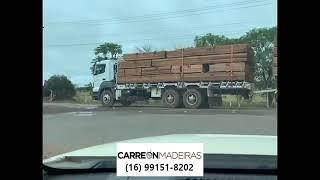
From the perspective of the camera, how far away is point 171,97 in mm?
8328

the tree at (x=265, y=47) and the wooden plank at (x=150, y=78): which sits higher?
the wooden plank at (x=150, y=78)

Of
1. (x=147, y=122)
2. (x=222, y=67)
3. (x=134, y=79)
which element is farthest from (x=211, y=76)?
(x=147, y=122)

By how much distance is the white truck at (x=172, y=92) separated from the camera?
6.66 metres

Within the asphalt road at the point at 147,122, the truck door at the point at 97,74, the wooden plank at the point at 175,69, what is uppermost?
the wooden plank at the point at 175,69

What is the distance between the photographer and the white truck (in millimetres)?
6662

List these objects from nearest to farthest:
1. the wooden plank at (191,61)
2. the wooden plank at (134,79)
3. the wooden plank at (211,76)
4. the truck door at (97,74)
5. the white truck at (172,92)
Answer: the truck door at (97,74) < the white truck at (172,92) < the wooden plank at (191,61) < the wooden plank at (211,76) < the wooden plank at (134,79)

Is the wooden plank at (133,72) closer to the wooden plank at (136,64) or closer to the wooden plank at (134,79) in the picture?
the wooden plank at (134,79)

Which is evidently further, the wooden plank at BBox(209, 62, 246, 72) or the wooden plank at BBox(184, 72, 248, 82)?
the wooden plank at BBox(209, 62, 246, 72)

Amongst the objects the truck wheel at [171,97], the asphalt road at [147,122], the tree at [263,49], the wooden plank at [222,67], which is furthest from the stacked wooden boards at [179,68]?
the tree at [263,49]

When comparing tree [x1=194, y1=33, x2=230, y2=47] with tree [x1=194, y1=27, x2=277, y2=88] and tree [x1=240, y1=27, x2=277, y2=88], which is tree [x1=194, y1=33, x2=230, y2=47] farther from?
tree [x1=240, y1=27, x2=277, y2=88]

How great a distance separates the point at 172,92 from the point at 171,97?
0.96ft

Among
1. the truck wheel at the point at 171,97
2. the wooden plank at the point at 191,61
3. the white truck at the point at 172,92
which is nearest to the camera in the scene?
the white truck at the point at 172,92

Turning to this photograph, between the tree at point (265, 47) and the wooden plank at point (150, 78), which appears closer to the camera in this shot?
the tree at point (265, 47)

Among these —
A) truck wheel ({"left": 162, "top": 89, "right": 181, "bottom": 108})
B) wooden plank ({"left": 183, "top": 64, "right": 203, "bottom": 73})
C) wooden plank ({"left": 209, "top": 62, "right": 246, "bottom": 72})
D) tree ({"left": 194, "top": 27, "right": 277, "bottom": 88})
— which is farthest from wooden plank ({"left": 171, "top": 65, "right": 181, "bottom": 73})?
tree ({"left": 194, "top": 27, "right": 277, "bottom": 88})
